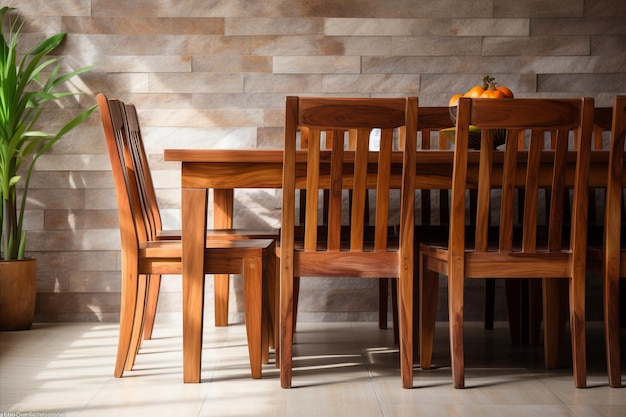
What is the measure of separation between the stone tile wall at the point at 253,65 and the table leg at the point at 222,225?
0.49 feet

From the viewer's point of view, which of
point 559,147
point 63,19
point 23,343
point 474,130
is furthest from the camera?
point 63,19

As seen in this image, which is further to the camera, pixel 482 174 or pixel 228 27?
pixel 228 27

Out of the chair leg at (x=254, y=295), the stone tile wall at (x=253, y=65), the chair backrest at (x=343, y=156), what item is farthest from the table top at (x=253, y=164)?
the stone tile wall at (x=253, y=65)

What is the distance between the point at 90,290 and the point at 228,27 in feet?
4.72

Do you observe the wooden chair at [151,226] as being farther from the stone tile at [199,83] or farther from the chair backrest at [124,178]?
the stone tile at [199,83]

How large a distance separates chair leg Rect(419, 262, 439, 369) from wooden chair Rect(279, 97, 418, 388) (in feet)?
0.69

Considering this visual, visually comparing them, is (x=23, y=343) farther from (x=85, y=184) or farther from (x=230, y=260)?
(x=230, y=260)

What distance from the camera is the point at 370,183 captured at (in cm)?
258

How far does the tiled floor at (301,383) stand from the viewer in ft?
6.93

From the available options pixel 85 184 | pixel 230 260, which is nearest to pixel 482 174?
pixel 230 260

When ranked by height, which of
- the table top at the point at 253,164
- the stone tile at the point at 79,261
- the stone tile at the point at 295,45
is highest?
the stone tile at the point at 295,45

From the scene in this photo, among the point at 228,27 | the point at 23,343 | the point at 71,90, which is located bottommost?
the point at 23,343

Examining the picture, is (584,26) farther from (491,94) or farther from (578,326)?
(578,326)

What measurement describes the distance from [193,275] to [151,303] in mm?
859
